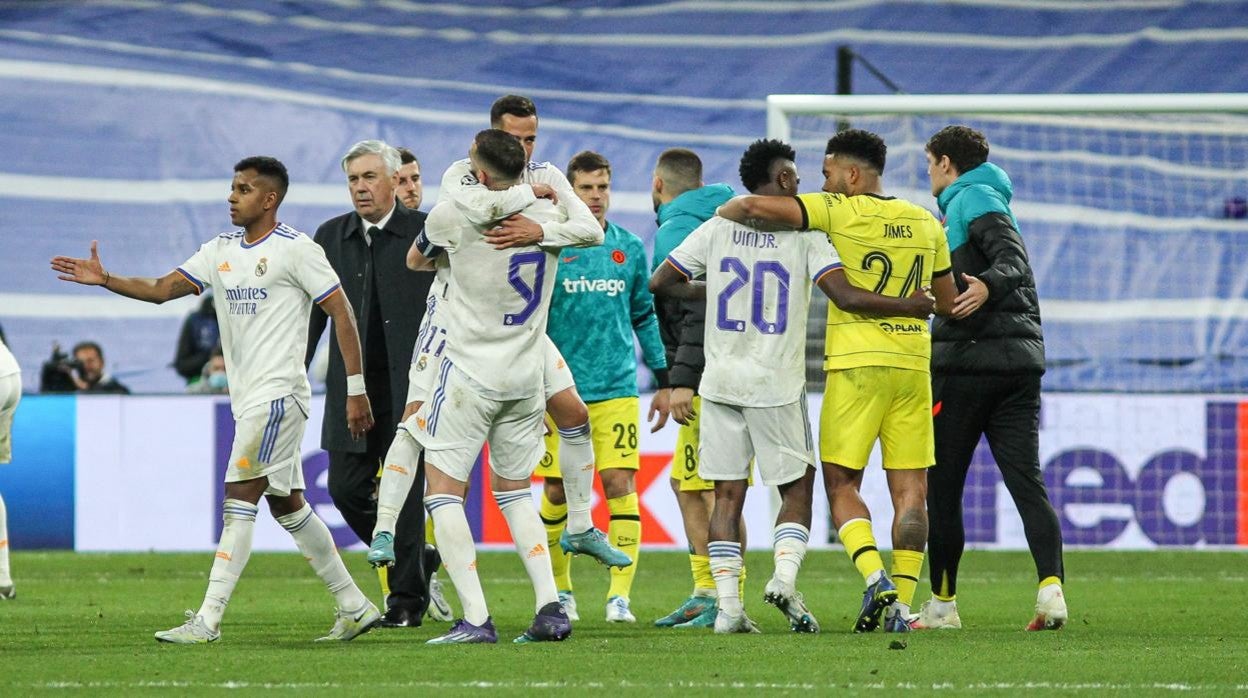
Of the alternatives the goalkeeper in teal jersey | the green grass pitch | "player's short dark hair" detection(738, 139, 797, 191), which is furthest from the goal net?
"player's short dark hair" detection(738, 139, 797, 191)

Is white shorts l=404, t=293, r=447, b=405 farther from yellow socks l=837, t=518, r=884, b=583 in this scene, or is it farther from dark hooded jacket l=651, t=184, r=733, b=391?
yellow socks l=837, t=518, r=884, b=583

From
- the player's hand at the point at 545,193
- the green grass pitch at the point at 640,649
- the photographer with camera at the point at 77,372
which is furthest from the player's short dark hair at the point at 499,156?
the photographer with camera at the point at 77,372

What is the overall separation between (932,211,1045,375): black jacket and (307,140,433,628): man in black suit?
231 centimetres

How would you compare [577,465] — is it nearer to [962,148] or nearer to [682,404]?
[682,404]

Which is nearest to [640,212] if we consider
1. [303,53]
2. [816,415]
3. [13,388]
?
[303,53]

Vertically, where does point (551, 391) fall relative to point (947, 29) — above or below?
below

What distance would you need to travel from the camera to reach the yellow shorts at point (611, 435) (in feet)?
28.1

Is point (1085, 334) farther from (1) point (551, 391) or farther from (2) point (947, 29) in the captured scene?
(1) point (551, 391)

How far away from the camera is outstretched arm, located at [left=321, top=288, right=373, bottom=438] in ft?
23.5

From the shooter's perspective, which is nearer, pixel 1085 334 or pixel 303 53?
pixel 1085 334

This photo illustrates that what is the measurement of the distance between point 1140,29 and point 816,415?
A: 9.41m

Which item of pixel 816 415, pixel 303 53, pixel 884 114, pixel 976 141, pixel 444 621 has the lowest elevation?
pixel 444 621

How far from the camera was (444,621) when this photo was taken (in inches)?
333

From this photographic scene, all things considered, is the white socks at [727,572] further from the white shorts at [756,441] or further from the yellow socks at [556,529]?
the yellow socks at [556,529]
